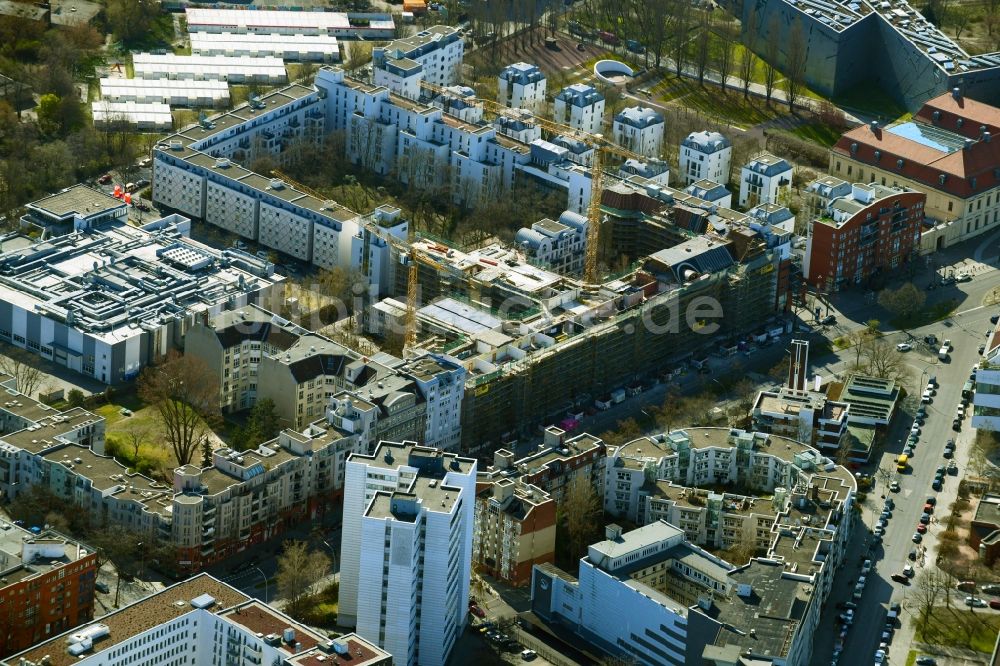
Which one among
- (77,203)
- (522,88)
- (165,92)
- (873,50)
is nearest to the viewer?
(77,203)

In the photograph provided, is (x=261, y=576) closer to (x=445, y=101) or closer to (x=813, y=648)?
(x=813, y=648)

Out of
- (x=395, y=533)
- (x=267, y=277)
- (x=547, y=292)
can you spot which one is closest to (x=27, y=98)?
(x=267, y=277)

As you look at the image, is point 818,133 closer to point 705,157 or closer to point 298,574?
point 705,157

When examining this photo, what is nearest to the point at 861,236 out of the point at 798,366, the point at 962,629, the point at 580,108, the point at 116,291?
the point at 798,366

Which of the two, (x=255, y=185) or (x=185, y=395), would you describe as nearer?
(x=185, y=395)

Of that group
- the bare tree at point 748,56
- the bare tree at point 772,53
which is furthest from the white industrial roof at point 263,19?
the bare tree at point 772,53

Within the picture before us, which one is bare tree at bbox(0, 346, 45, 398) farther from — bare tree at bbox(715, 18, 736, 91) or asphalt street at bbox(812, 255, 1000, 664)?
bare tree at bbox(715, 18, 736, 91)

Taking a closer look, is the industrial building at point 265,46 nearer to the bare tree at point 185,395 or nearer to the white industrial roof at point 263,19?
the white industrial roof at point 263,19

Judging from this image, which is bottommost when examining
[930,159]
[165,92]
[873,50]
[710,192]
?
[710,192]
